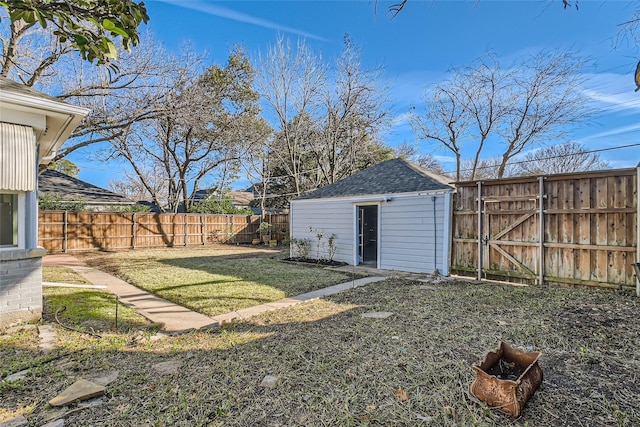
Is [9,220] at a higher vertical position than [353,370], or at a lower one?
higher

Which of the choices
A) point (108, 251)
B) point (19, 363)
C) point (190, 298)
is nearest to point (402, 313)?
point (190, 298)

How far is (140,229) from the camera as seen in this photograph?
15008 mm

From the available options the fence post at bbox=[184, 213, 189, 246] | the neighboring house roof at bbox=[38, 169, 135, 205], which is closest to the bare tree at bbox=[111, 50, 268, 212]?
the neighboring house roof at bbox=[38, 169, 135, 205]

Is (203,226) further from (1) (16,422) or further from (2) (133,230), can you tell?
(1) (16,422)

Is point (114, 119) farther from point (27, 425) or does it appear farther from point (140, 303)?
point (27, 425)

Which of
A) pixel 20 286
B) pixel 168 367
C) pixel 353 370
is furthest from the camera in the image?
pixel 20 286

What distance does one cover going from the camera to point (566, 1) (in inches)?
95.0

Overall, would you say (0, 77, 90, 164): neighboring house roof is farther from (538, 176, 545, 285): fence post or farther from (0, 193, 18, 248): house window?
(538, 176, 545, 285): fence post

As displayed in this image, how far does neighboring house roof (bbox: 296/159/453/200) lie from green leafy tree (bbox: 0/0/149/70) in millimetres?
7185

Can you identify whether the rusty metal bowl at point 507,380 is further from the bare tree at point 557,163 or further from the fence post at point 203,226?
the bare tree at point 557,163

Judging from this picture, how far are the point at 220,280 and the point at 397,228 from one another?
4767 millimetres

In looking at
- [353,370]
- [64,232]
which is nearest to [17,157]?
→ [353,370]

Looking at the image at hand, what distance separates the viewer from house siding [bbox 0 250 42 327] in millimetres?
3762

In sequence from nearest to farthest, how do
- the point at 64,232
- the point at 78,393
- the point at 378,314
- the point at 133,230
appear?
the point at 78,393
the point at 378,314
the point at 64,232
the point at 133,230
